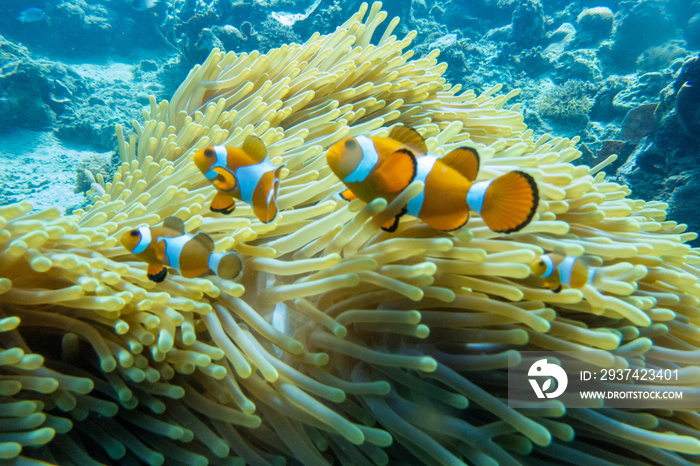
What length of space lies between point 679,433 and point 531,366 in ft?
1.86

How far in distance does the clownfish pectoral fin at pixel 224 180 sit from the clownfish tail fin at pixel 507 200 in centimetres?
64

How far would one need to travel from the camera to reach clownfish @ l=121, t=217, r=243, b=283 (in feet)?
3.29

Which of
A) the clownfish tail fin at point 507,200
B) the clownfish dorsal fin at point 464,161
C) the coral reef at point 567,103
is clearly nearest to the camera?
the clownfish tail fin at point 507,200

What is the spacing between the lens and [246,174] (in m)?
1.05

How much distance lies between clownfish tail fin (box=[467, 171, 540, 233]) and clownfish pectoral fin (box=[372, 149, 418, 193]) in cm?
15

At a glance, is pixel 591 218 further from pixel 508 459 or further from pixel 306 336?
pixel 306 336

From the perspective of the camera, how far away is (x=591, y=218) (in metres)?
1.27

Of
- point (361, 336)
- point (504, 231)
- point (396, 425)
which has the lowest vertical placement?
point (396, 425)

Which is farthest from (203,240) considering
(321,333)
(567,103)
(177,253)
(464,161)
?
(567,103)

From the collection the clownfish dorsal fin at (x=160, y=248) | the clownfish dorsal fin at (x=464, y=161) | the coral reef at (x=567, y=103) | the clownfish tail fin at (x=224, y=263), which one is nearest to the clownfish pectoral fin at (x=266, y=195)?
the clownfish tail fin at (x=224, y=263)

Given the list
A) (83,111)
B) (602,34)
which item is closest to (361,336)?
(83,111)

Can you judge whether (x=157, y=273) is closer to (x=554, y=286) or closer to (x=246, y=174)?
(x=246, y=174)

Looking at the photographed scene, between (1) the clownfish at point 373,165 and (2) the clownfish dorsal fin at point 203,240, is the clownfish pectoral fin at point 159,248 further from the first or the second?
(1) the clownfish at point 373,165

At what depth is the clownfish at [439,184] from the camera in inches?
34.2
